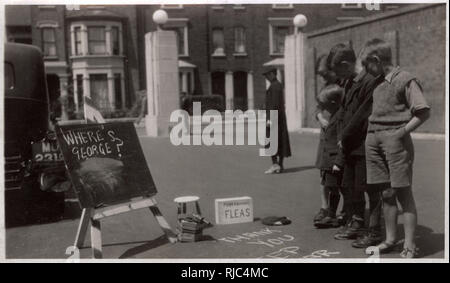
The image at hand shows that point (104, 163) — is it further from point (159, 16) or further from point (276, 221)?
point (159, 16)

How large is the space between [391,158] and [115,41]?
31.1 meters

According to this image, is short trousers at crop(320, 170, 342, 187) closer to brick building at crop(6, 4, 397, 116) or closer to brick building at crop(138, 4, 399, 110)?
brick building at crop(6, 4, 397, 116)

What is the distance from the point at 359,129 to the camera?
4488 millimetres

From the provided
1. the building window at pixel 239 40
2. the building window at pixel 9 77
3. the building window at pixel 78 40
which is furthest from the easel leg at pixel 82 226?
the building window at pixel 78 40

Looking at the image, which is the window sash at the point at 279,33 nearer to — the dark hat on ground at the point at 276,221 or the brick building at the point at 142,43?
the brick building at the point at 142,43

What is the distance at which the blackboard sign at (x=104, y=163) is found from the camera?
15.2ft

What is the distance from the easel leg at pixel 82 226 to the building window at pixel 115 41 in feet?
97.4

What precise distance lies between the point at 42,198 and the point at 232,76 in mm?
27786

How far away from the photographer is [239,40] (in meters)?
33.4

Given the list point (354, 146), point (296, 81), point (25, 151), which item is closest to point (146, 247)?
point (25, 151)

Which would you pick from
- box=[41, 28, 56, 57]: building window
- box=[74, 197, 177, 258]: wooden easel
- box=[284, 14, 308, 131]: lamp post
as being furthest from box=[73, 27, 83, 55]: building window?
box=[74, 197, 177, 258]: wooden easel

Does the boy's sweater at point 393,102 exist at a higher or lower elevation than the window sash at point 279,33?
→ lower

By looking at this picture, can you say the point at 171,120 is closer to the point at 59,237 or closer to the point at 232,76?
the point at 59,237

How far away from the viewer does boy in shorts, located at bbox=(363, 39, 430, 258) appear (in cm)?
395
